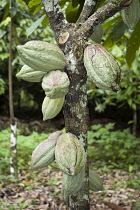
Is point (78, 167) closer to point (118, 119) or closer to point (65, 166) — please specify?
point (65, 166)

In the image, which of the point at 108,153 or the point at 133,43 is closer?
the point at 133,43

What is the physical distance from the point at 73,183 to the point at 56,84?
1.01 feet

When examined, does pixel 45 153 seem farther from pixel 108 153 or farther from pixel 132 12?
pixel 108 153

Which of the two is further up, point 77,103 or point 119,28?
point 119,28

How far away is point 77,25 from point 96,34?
0.33m

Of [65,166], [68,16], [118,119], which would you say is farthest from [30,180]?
[118,119]

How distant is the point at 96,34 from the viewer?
1105 millimetres

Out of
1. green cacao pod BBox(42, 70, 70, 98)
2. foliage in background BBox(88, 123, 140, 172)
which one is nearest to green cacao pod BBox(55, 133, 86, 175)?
green cacao pod BBox(42, 70, 70, 98)

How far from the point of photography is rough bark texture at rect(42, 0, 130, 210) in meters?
0.78

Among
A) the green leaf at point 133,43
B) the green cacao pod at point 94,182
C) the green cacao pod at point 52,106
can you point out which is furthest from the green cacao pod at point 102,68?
the green leaf at point 133,43

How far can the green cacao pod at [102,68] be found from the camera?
0.72m

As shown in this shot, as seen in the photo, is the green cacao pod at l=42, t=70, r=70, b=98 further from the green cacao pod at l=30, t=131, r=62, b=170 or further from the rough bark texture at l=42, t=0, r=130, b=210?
the green cacao pod at l=30, t=131, r=62, b=170

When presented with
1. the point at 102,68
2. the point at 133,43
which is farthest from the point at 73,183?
the point at 133,43

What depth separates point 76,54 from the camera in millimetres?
774
